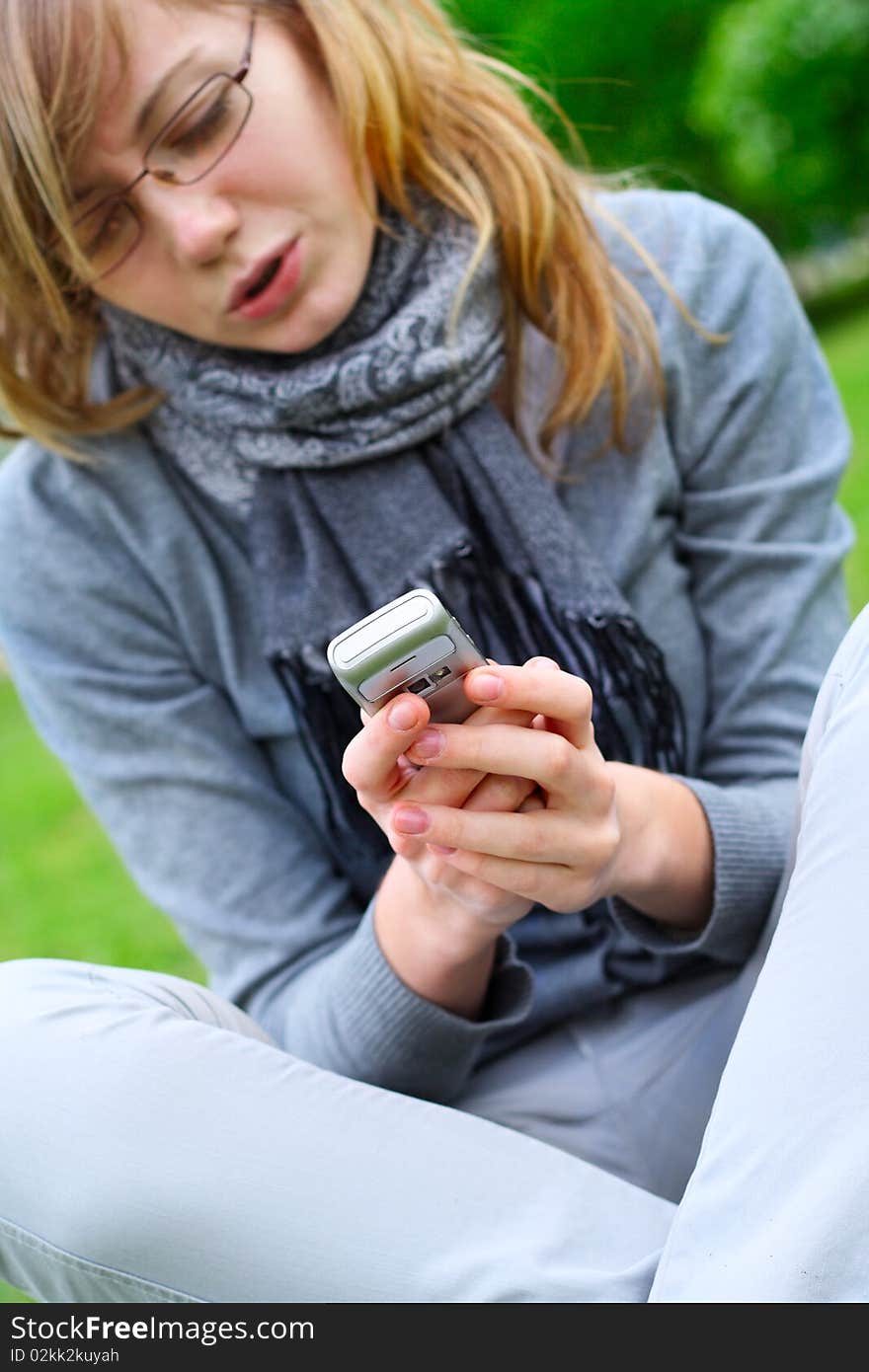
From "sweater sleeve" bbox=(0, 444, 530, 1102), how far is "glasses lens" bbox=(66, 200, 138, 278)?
27 cm

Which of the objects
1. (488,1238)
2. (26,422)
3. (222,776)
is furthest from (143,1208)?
(26,422)

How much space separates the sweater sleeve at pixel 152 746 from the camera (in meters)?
1.75

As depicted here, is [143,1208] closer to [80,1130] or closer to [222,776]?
[80,1130]

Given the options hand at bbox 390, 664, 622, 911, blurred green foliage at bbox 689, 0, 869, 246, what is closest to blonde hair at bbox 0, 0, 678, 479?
hand at bbox 390, 664, 622, 911

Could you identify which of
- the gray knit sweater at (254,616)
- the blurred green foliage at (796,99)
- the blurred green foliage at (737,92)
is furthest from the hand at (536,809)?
the blurred green foliage at (796,99)

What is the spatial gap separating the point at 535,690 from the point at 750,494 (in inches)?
28.6

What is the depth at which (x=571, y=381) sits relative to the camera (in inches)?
67.1

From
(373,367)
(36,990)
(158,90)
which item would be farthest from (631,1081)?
(158,90)

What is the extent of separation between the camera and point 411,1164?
1224 millimetres

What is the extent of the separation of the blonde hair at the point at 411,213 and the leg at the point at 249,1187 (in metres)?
0.81

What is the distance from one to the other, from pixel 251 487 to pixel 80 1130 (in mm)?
870

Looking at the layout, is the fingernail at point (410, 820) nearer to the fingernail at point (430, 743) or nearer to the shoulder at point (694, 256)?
the fingernail at point (430, 743)

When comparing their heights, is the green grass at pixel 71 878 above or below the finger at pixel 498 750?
below

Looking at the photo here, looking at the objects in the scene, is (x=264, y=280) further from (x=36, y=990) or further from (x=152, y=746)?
(x=36, y=990)
